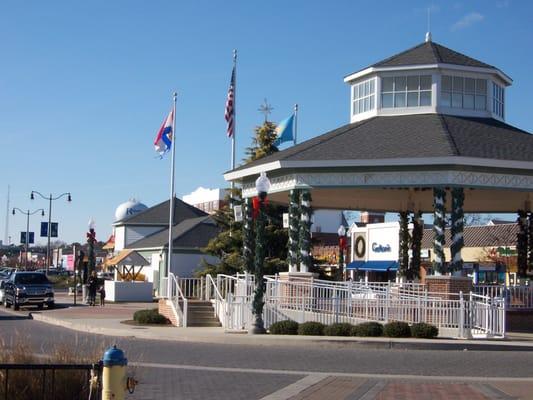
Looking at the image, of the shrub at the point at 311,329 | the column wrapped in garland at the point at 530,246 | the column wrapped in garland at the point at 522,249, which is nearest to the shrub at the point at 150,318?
the shrub at the point at 311,329

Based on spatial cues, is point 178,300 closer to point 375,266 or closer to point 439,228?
point 439,228

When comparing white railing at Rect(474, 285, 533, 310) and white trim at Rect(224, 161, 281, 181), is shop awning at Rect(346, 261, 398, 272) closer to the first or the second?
white trim at Rect(224, 161, 281, 181)

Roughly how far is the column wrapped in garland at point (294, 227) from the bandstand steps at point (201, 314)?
126 inches

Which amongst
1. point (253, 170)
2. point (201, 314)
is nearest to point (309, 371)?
point (201, 314)

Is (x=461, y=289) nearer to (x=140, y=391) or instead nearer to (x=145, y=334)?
(x=145, y=334)

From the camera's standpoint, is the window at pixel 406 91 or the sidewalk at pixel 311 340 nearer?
the sidewalk at pixel 311 340

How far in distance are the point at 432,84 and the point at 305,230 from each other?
7718 mm

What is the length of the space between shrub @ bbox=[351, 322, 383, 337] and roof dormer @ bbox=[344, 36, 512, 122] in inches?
433

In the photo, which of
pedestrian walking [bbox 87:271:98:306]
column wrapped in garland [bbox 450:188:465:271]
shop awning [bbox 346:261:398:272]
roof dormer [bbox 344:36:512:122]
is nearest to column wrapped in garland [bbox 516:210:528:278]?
roof dormer [bbox 344:36:512:122]

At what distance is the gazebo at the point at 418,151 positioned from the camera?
90.8 feet

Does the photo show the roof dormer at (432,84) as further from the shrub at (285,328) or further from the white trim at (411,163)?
the shrub at (285,328)

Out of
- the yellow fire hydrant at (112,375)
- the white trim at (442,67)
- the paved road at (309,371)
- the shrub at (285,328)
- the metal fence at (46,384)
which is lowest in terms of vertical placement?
the paved road at (309,371)

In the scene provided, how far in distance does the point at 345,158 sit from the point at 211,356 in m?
10.3

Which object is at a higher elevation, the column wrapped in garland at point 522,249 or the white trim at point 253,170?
the white trim at point 253,170
